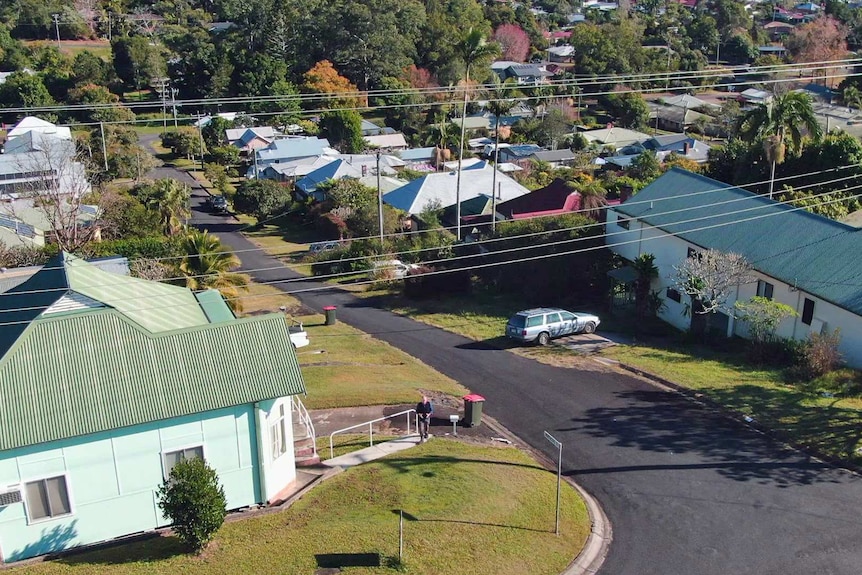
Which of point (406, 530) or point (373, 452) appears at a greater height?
point (406, 530)

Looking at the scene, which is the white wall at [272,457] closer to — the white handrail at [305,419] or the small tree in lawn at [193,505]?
the white handrail at [305,419]

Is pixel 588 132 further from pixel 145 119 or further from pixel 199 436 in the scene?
pixel 199 436

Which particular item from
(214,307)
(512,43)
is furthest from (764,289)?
(512,43)

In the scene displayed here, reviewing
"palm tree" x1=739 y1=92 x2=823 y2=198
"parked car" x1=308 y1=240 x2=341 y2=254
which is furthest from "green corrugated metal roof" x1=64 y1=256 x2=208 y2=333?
"palm tree" x1=739 y1=92 x2=823 y2=198

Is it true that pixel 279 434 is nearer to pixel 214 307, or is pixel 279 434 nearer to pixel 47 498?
pixel 47 498

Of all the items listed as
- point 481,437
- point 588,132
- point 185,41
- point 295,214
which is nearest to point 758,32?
point 588,132

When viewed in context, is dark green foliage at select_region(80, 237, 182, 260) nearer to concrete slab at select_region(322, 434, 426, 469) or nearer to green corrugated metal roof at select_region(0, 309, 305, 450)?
concrete slab at select_region(322, 434, 426, 469)

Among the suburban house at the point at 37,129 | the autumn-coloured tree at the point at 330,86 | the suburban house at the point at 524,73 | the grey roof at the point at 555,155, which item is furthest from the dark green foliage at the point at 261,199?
the suburban house at the point at 524,73
